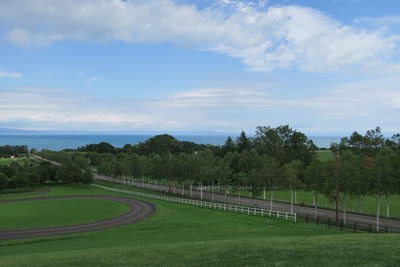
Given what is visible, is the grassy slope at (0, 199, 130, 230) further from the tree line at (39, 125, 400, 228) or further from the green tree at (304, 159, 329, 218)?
the green tree at (304, 159, 329, 218)

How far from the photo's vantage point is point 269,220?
35094mm

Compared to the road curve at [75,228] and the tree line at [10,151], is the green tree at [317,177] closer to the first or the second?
the road curve at [75,228]

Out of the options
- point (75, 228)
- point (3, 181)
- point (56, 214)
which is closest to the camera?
point (75, 228)

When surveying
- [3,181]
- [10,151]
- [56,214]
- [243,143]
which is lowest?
[56,214]

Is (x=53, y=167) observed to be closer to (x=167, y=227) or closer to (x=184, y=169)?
(x=184, y=169)

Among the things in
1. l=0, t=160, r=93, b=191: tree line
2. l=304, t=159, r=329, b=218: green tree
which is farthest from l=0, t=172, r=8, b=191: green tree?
l=304, t=159, r=329, b=218: green tree

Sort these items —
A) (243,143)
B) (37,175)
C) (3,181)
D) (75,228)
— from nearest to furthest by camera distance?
(75,228) < (3,181) < (37,175) < (243,143)

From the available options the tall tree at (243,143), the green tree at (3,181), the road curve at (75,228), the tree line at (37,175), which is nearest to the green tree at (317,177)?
the road curve at (75,228)

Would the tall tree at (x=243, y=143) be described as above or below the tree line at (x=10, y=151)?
above

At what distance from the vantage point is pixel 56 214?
39.6 m

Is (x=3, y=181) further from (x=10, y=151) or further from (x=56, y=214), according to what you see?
(x=10, y=151)

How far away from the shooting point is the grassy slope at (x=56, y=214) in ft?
111

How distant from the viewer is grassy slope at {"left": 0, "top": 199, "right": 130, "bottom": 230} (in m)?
33.7

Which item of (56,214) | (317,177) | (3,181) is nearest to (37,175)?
(3,181)
